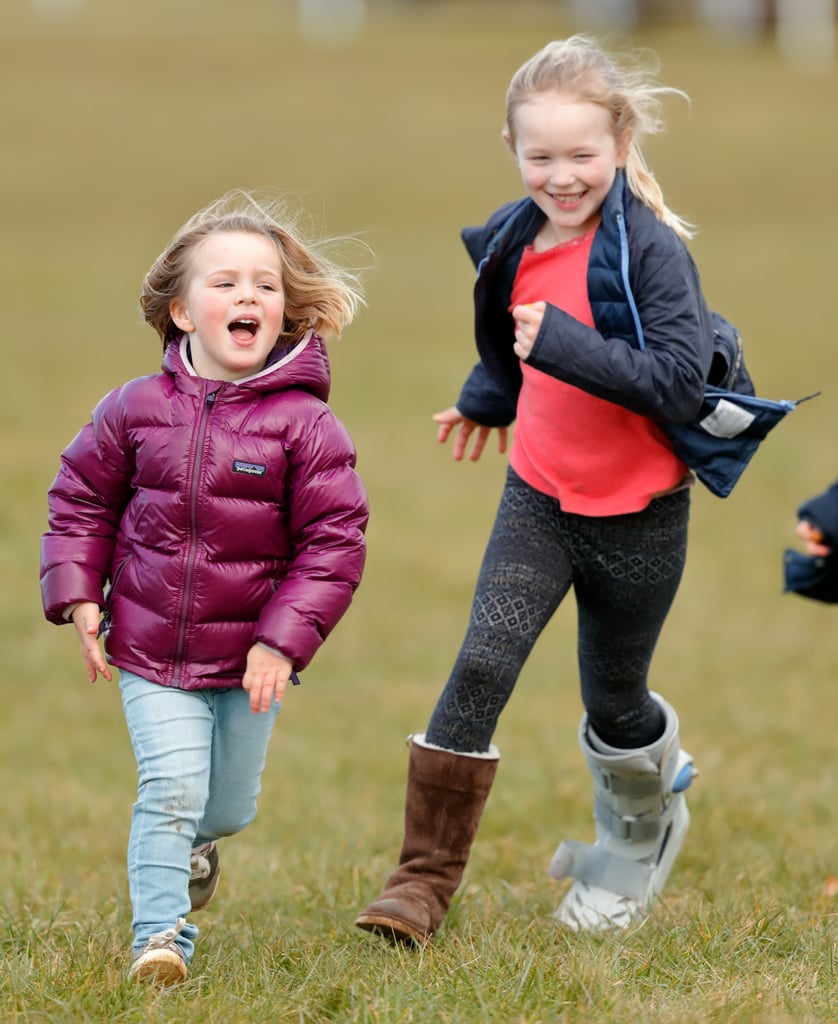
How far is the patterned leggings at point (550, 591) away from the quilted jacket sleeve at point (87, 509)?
3.23 feet

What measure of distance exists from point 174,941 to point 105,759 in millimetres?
4524

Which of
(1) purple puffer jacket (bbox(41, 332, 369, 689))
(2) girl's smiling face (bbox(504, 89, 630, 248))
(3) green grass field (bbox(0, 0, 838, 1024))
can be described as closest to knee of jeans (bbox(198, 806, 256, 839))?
(3) green grass field (bbox(0, 0, 838, 1024))

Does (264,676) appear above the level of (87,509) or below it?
below

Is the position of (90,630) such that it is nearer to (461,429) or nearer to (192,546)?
(192,546)

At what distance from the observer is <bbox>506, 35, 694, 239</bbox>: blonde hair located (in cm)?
408

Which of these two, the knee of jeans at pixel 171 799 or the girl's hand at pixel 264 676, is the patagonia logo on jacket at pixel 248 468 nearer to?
the girl's hand at pixel 264 676

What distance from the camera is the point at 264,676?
3.68m

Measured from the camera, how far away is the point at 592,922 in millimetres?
4594

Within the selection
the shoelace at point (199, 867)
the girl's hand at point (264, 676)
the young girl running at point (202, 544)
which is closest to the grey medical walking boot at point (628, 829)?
the shoelace at point (199, 867)

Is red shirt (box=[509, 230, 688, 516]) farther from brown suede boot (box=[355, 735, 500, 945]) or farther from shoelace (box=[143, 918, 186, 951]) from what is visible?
shoelace (box=[143, 918, 186, 951])

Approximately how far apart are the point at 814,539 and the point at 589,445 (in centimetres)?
79

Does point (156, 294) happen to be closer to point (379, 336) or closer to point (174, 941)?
point (174, 941)

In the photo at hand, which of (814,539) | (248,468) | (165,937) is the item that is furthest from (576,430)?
(165,937)

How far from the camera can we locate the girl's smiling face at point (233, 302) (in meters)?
3.89
